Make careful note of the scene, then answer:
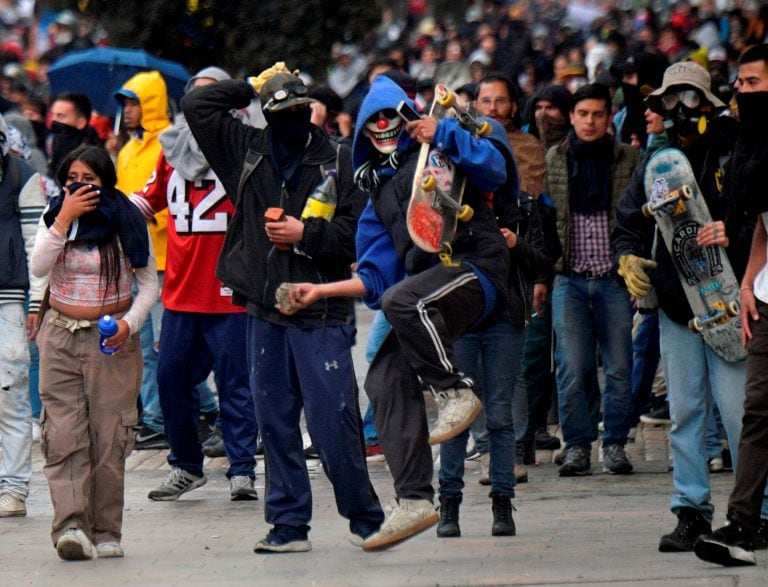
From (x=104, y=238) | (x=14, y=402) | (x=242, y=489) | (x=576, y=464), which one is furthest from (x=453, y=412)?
(x=14, y=402)

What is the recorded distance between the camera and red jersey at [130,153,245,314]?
9133 mm

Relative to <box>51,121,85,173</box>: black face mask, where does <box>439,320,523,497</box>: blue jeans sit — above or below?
below

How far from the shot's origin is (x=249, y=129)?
7598 mm

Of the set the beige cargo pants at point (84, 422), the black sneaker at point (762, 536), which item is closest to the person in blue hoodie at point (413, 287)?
the beige cargo pants at point (84, 422)

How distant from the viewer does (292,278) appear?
290 inches

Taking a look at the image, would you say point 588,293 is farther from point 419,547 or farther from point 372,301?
point 372,301

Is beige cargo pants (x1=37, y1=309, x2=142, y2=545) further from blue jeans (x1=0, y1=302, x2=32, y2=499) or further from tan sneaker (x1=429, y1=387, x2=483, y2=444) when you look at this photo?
tan sneaker (x1=429, y1=387, x2=483, y2=444)

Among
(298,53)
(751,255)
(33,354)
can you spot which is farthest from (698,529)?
(298,53)

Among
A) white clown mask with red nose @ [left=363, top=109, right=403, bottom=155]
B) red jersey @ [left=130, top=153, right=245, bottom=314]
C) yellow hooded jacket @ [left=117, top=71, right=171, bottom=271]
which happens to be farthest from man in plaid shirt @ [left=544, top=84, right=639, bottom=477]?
white clown mask with red nose @ [left=363, top=109, right=403, bottom=155]

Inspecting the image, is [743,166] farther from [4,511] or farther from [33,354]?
[33,354]

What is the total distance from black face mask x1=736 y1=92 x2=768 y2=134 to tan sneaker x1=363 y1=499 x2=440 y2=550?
6.60ft

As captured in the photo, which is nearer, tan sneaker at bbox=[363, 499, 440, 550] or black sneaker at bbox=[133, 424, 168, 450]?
tan sneaker at bbox=[363, 499, 440, 550]

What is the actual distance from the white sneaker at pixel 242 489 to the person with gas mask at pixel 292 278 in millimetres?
1563

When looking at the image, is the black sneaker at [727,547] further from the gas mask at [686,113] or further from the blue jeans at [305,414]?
the gas mask at [686,113]
